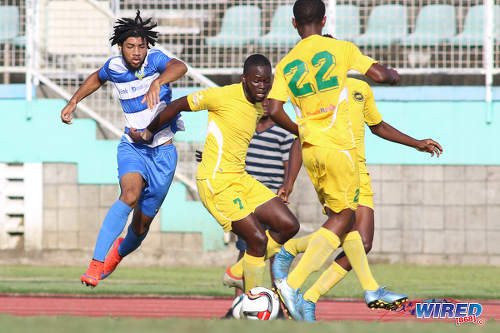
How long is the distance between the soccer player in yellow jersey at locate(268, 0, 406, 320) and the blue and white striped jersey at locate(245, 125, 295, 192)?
2362mm

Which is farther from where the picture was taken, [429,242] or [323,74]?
[429,242]

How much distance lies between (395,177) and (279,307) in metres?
7.64

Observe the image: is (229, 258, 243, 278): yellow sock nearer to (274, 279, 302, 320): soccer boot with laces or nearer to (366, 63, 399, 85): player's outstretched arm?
(274, 279, 302, 320): soccer boot with laces

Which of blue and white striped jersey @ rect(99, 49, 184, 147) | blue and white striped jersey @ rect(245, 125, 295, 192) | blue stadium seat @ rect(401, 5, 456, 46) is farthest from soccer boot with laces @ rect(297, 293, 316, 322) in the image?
blue stadium seat @ rect(401, 5, 456, 46)

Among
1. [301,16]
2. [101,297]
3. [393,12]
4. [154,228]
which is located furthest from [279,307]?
[393,12]

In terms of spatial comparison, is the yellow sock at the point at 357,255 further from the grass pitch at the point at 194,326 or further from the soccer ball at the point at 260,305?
the grass pitch at the point at 194,326

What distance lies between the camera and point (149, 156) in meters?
8.93

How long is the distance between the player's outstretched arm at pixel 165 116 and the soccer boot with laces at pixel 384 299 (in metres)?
2.28

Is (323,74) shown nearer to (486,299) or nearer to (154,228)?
(486,299)

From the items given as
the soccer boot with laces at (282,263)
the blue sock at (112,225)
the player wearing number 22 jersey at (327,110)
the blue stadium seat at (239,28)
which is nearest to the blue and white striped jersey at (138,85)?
the blue sock at (112,225)

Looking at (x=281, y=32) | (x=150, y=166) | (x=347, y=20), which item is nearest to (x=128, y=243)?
(x=150, y=166)

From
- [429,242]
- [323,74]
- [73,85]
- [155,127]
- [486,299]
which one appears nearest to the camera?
[323,74]

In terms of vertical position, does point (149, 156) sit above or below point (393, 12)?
below

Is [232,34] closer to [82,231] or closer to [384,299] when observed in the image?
[82,231]
